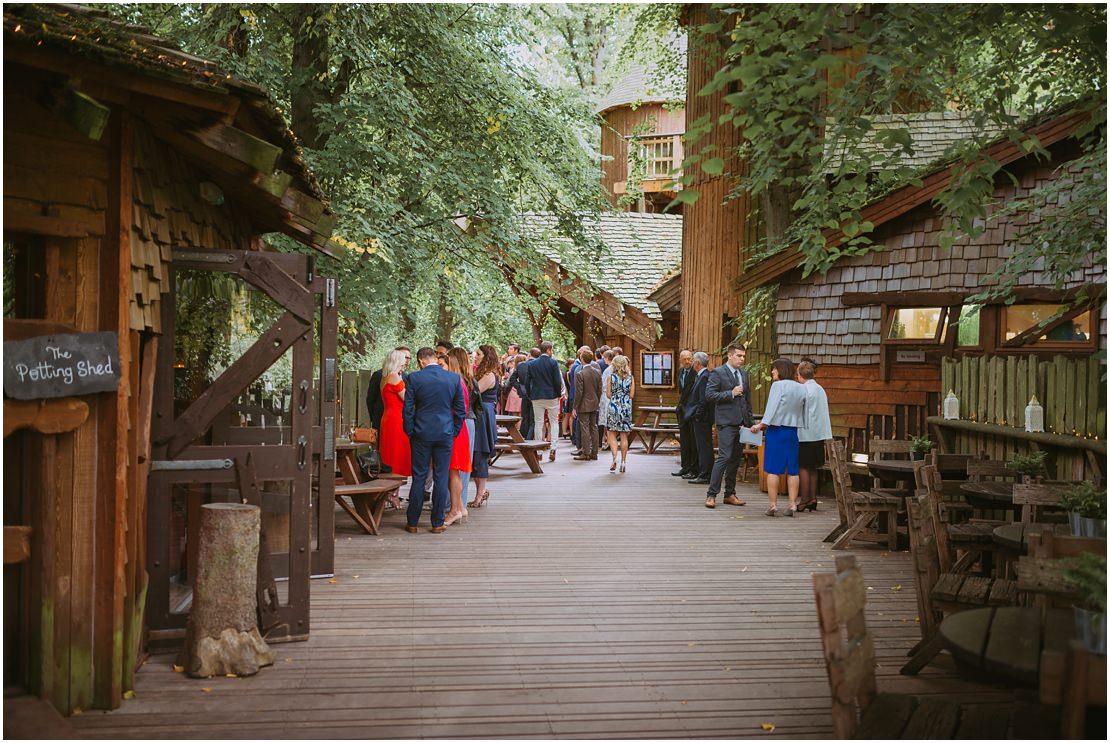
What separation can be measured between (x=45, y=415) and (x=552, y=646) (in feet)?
11.2

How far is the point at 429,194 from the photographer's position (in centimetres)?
1380

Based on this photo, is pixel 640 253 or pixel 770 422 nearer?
pixel 770 422

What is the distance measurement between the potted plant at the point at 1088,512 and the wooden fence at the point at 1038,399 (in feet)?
10.5

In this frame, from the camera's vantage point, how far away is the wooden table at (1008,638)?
4012mm

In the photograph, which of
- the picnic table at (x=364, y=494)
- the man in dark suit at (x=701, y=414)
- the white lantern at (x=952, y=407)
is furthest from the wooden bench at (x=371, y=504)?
the white lantern at (x=952, y=407)

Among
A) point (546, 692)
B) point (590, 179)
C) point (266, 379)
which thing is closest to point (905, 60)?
point (546, 692)

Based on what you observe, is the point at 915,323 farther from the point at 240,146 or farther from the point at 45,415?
the point at 45,415

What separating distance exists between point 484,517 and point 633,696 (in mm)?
6932

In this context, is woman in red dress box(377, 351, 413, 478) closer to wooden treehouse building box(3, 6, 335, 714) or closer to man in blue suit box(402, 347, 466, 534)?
man in blue suit box(402, 347, 466, 534)

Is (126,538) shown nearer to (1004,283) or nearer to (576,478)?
(1004,283)

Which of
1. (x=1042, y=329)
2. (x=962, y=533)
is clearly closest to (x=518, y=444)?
(x=1042, y=329)

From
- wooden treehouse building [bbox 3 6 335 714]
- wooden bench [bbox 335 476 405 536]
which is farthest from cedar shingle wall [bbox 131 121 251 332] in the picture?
wooden bench [bbox 335 476 405 536]

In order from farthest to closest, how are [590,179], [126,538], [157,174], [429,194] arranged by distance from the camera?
[590,179] < [429,194] < [157,174] < [126,538]

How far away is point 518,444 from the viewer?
1739 centimetres
